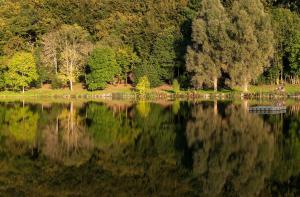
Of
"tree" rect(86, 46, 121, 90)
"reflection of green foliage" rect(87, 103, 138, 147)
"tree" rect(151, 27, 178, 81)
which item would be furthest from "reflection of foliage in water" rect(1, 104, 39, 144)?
"tree" rect(151, 27, 178, 81)

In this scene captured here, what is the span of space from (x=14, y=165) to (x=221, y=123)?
17933 millimetres

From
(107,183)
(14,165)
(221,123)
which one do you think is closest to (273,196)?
(107,183)

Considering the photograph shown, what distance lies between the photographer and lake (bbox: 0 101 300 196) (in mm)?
19188

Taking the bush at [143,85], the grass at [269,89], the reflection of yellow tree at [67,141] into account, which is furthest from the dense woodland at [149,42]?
the reflection of yellow tree at [67,141]

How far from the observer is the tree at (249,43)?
74.9 meters

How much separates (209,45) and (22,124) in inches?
1726

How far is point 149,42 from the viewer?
290 ft

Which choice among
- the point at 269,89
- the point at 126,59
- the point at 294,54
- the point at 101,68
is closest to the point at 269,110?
the point at 269,89

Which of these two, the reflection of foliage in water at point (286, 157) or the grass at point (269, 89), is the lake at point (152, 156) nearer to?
the reflection of foliage in water at point (286, 157)

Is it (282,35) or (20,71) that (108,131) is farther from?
(282,35)

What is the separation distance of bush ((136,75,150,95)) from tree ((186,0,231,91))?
6625mm

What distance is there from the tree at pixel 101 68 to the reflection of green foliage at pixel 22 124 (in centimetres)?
3275

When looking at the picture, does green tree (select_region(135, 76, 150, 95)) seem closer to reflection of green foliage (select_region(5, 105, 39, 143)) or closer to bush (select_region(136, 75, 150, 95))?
bush (select_region(136, 75, 150, 95))

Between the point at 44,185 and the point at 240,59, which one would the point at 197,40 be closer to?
the point at 240,59
